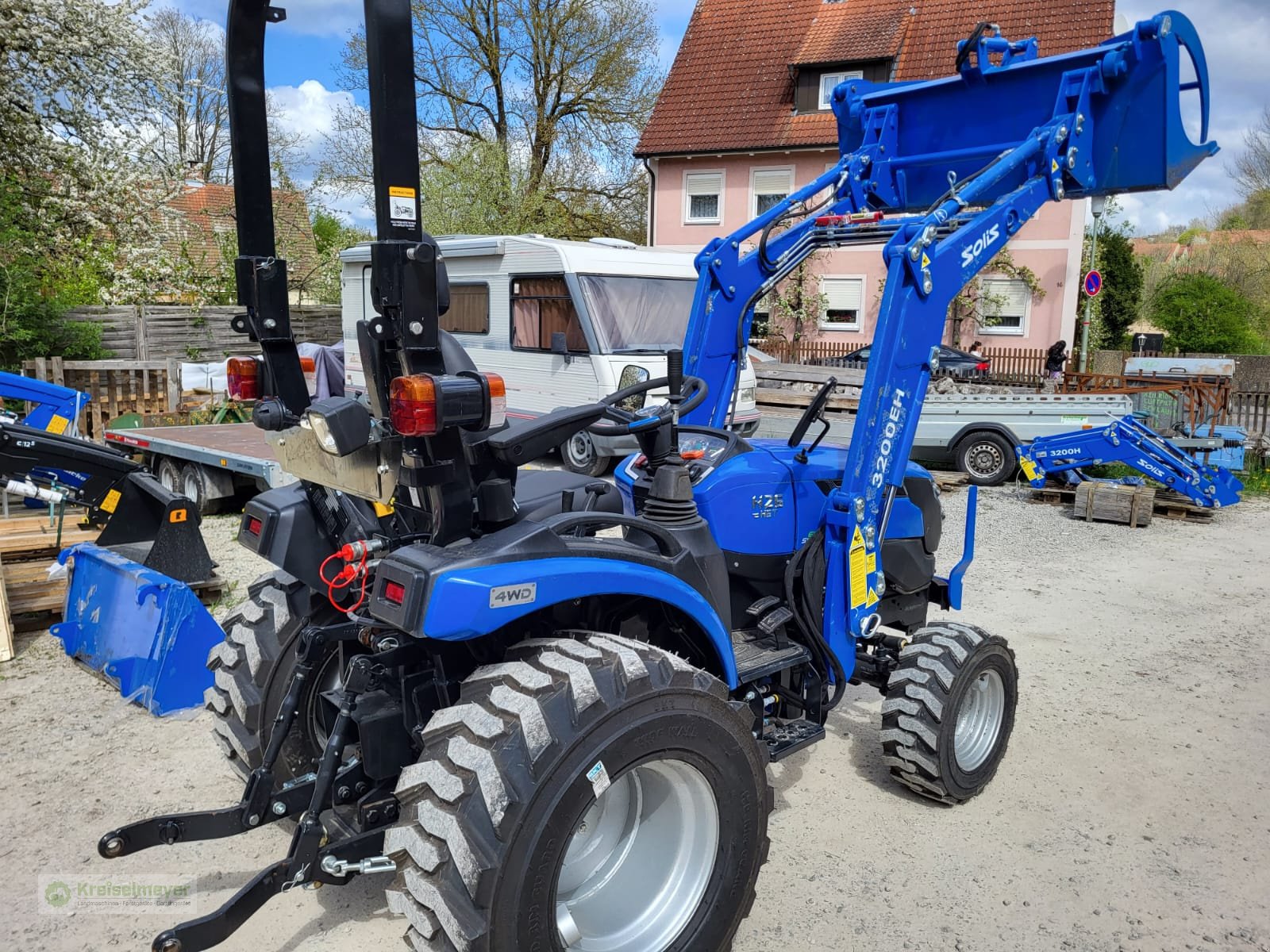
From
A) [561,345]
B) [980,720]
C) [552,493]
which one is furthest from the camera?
[561,345]

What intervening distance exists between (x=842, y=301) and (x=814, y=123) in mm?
4053

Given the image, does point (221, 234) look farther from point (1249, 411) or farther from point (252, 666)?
point (1249, 411)

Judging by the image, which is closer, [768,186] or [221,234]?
[221,234]

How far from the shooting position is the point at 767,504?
11.7 ft

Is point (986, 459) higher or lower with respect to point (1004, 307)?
lower

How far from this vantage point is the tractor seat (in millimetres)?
3152

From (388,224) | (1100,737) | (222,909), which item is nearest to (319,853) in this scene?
(222,909)

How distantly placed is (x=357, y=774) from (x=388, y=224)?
4.80 ft

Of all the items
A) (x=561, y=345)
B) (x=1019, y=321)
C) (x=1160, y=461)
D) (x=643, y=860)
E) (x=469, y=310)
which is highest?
(x=1019, y=321)

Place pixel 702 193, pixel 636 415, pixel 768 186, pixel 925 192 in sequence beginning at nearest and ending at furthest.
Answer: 1. pixel 636 415
2. pixel 925 192
3. pixel 768 186
4. pixel 702 193

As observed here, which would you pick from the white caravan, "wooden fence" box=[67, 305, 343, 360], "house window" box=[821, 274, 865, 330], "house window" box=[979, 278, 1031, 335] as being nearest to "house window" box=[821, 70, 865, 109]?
"house window" box=[821, 274, 865, 330]

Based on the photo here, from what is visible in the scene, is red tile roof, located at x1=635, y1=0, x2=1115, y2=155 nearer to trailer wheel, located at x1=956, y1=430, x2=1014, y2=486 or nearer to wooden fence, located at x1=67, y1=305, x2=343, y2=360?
trailer wheel, located at x1=956, y1=430, x2=1014, y2=486

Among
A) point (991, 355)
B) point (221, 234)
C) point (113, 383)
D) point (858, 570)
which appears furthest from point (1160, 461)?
point (221, 234)

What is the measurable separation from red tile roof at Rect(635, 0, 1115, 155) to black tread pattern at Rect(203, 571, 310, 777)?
63.7ft
